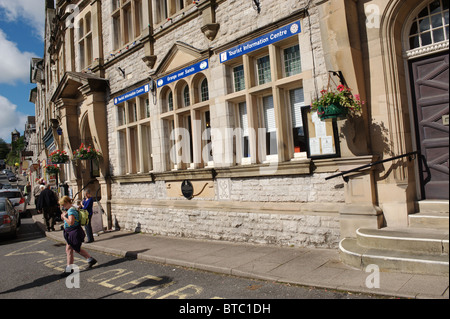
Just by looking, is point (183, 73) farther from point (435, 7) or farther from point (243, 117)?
point (435, 7)

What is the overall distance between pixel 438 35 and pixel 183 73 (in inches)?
251

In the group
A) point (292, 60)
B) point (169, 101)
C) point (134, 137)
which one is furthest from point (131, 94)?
point (292, 60)

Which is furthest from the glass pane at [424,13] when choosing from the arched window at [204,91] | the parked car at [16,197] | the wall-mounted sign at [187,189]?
the parked car at [16,197]

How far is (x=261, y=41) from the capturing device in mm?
7996

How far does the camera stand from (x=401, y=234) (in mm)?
5547

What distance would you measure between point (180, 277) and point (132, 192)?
6.68m

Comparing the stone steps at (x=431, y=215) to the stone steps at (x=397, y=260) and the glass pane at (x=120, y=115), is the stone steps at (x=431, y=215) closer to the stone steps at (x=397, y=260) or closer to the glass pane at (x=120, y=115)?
the stone steps at (x=397, y=260)

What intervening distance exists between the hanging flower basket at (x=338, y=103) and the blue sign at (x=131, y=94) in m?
6.92

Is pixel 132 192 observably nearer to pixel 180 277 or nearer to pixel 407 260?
pixel 180 277

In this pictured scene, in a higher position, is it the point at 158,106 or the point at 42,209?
the point at 158,106

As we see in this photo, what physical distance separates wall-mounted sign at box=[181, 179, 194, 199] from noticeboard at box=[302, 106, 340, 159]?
12.9 ft

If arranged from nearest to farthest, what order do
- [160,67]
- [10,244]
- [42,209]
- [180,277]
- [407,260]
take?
[407,260] → [180,277] → [160,67] → [10,244] → [42,209]
